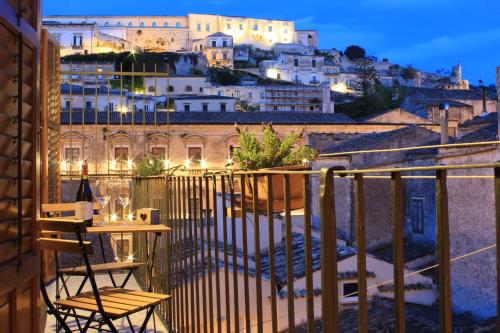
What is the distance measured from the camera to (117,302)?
127 inches

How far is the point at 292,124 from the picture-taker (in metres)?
A: 27.0

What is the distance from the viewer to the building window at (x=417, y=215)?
19125 millimetres

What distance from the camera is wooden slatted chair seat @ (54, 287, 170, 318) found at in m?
3.01

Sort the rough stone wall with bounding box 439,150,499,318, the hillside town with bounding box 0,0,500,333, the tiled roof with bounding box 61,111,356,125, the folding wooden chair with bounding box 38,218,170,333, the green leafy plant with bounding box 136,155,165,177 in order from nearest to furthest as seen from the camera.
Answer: the hillside town with bounding box 0,0,500,333 → the folding wooden chair with bounding box 38,218,170,333 → the green leafy plant with bounding box 136,155,165,177 → the rough stone wall with bounding box 439,150,499,318 → the tiled roof with bounding box 61,111,356,125

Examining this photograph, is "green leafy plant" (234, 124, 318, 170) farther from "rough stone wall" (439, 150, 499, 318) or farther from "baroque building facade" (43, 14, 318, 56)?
"baroque building facade" (43, 14, 318, 56)

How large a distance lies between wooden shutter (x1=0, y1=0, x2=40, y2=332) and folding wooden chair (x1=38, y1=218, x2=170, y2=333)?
0.73 ft

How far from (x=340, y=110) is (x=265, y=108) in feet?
23.0

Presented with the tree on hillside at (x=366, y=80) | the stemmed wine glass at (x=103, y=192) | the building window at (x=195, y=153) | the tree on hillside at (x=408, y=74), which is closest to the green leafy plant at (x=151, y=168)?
the stemmed wine glass at (x=103, y=192)

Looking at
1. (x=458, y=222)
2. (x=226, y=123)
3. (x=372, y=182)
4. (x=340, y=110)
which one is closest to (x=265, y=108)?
(x=340, y=110)

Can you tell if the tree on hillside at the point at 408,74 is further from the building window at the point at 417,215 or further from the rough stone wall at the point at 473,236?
the rough stone wall at the point at 473,236

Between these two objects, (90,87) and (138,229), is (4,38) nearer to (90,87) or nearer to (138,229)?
(138,229)

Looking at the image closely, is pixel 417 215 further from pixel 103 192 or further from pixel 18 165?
pixel 18 165

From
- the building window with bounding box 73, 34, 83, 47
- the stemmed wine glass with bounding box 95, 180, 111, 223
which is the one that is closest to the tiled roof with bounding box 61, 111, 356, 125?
the stemmed wine glass with bounding box 95, 180, 111, 223

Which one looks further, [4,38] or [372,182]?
[372,182]
